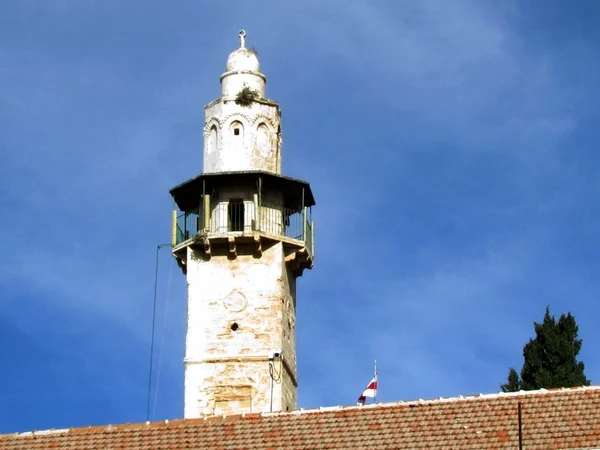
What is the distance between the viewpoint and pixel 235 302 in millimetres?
44469

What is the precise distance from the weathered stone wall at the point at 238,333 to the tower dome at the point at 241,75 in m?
5.63

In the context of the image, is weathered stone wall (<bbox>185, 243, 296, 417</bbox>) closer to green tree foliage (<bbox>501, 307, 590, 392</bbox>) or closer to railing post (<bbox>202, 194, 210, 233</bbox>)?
railing post (<bbox>202, 194, 210, 233</bbox>)

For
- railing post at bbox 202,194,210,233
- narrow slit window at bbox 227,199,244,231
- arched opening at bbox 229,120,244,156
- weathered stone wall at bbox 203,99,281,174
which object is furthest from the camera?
arched opening at bbox 229,120,244,156

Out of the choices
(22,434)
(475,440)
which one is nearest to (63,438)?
(22,434)

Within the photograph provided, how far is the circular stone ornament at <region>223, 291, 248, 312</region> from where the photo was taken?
146 feet

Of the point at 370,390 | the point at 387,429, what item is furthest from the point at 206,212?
the point at 387,429

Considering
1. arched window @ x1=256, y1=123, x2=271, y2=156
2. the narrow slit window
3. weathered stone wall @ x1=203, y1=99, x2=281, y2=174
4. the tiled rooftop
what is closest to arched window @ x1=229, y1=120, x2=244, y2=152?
weathered stone wall @ x1=203, y1=99, x2=281, y2=174

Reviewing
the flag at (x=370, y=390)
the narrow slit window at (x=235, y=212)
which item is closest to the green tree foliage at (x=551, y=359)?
the flag at (x=370, y=390)

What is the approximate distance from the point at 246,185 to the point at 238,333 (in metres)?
4.63

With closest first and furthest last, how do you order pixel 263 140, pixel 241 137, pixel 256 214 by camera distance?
pixel 256 214
pixel 241 137
pixel 263 140

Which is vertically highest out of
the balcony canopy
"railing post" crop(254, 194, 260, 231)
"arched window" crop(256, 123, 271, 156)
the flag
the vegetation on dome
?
the vegetation on dome

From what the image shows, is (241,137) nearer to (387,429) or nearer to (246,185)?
(246,185)

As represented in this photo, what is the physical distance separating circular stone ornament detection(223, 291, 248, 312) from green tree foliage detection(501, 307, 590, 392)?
25.2ft

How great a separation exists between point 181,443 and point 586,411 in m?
8.71
